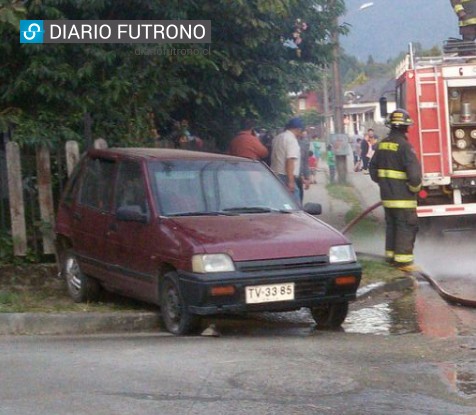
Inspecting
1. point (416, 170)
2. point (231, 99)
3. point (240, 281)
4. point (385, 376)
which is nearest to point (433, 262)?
point (416, 170)

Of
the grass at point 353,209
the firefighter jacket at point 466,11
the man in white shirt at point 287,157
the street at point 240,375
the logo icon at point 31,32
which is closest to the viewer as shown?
the street at point 240,375

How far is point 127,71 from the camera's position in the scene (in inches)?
465

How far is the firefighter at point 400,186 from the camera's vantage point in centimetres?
1138

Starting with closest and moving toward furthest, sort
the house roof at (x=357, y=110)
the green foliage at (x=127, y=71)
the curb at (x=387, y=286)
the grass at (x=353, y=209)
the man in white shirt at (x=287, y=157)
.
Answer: the curb at (x=387, y=286) → the green foliage at (x=127, y=71) → the man in white shirt at (x=287, y=157) → the grass at (x=353, y=209) → the house roof at (x=357, y=110)

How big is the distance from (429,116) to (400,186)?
2.14 meters

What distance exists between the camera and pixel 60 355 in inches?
281

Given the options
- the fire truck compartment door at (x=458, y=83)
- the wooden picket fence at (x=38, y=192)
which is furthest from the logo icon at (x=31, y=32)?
the fire truck compartment door at (x=458, y=83)

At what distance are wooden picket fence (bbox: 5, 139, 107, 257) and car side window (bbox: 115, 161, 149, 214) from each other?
211 centimetres

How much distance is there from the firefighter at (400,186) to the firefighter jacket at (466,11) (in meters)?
3.97

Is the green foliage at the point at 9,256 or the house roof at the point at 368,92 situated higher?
the house roof at the point at 368,92

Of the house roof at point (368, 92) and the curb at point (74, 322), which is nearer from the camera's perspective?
the curb at point (74, 322)

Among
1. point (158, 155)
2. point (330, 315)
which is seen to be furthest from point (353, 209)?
point (330, 315)

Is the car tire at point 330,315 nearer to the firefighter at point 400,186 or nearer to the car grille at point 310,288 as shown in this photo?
the car grille at point 310,288

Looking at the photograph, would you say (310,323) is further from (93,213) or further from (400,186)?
(400,186)
